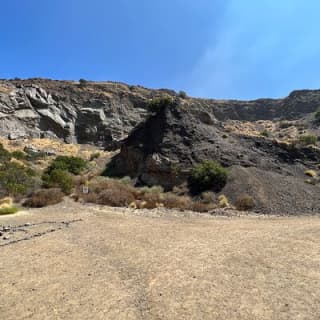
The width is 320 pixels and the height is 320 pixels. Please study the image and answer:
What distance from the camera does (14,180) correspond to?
27594 mm

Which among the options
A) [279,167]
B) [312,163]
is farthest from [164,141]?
[312,163]

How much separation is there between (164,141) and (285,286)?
28150 millimetres

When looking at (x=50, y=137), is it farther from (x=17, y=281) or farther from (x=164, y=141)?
(x=17, y=281)

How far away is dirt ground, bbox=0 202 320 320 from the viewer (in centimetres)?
748

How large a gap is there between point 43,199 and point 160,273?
15.5 metres

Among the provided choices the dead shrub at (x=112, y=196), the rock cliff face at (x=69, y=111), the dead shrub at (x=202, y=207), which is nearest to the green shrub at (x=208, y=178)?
the dead shrub at (x=202, y=207)

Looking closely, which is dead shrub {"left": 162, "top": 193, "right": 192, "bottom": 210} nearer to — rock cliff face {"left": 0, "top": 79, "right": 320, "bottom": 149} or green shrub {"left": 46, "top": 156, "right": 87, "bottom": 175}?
green shrub {"left": 46, "top": 156, "right": 87, "bottom": 175}

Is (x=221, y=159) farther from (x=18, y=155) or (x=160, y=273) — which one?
(x=160, y=273)

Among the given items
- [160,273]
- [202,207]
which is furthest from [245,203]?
[160,273]

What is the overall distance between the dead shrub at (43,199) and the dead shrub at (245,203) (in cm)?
1102

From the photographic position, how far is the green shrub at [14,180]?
2580 centimetres

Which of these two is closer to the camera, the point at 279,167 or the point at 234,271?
the point at 234,271

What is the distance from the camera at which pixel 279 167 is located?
1305 inches

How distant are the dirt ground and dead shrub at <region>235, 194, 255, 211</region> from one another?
8237 millimetres
